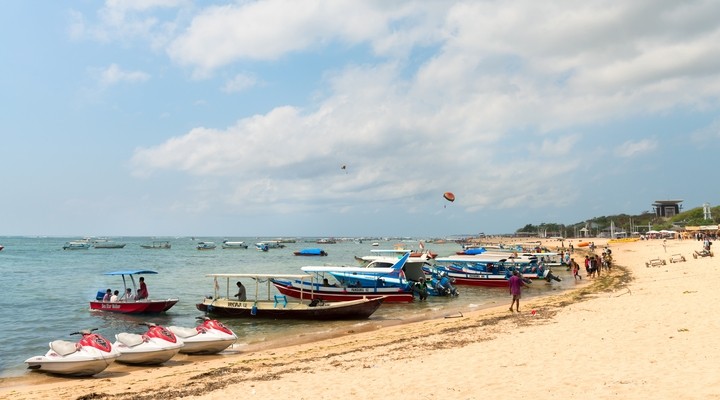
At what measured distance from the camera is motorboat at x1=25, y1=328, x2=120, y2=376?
13.2 meters

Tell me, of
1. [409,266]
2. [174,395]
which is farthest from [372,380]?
[409,266]

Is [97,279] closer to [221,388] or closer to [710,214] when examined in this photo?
[221,388]

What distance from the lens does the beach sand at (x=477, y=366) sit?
8.77 m

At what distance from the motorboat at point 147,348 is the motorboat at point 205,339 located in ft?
2.63

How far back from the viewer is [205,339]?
15.6 meters

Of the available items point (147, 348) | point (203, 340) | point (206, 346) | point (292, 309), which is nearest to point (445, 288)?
point (292, 309)

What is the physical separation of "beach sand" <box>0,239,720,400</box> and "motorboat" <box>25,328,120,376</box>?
0.35 meters

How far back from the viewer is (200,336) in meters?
15.7

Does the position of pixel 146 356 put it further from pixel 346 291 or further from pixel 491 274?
pixel 491 274

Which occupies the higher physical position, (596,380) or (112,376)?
(596,380)

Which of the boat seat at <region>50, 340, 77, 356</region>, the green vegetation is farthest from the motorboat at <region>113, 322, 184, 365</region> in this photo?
the green vegetation

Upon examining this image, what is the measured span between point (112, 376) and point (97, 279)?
35.0 metres

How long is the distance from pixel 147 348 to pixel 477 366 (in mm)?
9271

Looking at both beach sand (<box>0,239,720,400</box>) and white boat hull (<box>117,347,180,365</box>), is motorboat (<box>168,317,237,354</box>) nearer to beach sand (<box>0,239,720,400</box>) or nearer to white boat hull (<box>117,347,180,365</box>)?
beach sand (<box>0,239,720,400</box>)
